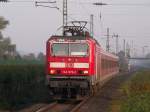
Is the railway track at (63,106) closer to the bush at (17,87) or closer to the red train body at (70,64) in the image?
the red train body at (70,64)

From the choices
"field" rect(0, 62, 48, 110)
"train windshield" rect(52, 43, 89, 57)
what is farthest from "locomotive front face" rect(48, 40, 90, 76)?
"field" rect(0, 62, 48, 110)

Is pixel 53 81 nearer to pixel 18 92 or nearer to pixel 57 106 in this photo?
pixel 57 106

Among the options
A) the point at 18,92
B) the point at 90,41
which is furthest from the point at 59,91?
the point at 18,92

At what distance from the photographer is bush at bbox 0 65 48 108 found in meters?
27.7

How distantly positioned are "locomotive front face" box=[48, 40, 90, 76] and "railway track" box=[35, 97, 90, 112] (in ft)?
4.85

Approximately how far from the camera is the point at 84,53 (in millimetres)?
26938

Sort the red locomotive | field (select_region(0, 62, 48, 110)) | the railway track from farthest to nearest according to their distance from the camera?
1. field (select_region(0, 62, 48, 110))
2. the red locomotive
3. the railway track

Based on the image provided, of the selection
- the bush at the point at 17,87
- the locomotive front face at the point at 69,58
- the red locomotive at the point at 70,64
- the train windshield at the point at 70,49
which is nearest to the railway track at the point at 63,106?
the red locomotive at the point at 70,64

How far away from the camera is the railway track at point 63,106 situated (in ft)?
75.3

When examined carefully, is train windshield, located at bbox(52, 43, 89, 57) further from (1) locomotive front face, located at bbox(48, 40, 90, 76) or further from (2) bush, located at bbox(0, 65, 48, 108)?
(2) bush, located at bbox(0, 65, 48, 108)

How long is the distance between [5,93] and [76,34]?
487 cm

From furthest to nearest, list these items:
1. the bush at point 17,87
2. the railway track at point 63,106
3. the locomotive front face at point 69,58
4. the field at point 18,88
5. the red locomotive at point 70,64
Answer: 1. the bush at point 17,87
2. the field at point 18,88
3. the locomotive front face at point 69,58
4. the red locomotive at point 70,64
5. the railway track at point 63,106

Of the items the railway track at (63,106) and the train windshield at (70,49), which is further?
the train windshield at (70,49)

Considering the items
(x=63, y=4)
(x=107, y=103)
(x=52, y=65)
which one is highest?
(x=63, y=4)
